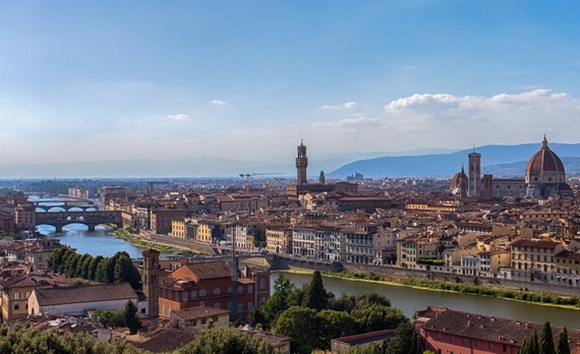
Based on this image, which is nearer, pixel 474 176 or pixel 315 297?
pixel 315 297

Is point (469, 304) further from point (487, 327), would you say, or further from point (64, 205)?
point (64, 205)

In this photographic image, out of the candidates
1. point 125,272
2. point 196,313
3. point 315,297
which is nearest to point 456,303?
point 315,297

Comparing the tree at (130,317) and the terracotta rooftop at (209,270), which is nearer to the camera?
the tree at (130,317)

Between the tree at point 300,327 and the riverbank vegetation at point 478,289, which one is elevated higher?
the tree at point 300,327

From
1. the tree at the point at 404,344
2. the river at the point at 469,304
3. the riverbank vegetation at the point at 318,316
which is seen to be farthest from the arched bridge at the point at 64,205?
the tree at the point at 404,344

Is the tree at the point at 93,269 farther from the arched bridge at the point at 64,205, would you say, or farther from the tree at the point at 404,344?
the arched bridge at the point at 64,205
